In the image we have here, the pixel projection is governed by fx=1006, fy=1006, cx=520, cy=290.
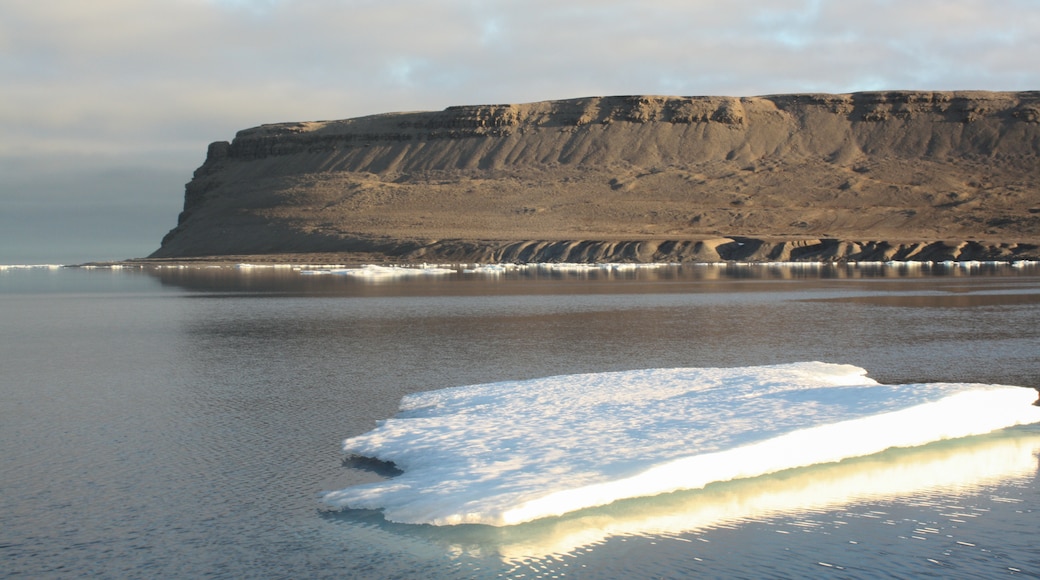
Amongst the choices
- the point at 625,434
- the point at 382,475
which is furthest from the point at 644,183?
the point at 382,475

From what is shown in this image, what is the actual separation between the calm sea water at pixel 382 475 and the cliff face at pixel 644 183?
68.0 metres

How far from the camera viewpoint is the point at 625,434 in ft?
37.7

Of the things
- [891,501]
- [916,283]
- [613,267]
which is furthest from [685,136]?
[891,501]

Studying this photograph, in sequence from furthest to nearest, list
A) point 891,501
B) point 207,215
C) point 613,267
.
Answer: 1. point 207,215
2. point 613,267
3. point 891,501

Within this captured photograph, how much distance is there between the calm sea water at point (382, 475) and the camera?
8.23 m

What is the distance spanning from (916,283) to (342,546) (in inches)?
1802

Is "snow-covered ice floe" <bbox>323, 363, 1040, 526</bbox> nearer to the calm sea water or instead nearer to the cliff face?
the calm sea water

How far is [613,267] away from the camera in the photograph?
267 ft

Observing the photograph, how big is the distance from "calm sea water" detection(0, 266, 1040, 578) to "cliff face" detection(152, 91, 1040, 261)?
68.0m

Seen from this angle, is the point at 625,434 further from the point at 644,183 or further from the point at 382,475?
the point at 644,183

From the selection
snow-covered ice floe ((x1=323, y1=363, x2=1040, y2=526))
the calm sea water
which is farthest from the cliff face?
snow-covered ice floe ((x1=323, y1=363, x2=1040, y2=526))

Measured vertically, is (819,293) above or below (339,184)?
below

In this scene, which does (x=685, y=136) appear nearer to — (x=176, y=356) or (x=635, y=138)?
(x=635, y=138)

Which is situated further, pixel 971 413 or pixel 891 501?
pixel 971 413
